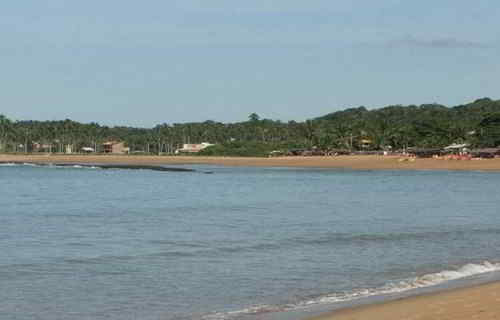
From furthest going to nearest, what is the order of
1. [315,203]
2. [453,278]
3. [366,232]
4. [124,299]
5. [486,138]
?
[486,138], [315,203], [366,232], [453,278], [124,299]

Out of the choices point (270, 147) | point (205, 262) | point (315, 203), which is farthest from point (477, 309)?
point (270, 147)

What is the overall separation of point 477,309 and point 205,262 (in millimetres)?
8208

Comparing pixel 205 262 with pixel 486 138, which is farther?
pixel 486 138

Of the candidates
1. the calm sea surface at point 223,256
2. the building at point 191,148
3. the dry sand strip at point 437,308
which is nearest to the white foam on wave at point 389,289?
the calm sea surface at point 223,256

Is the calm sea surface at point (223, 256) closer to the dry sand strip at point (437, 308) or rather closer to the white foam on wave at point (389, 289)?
the white foam on wave at point (389, 289)

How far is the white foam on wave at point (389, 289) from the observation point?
43.5 feet

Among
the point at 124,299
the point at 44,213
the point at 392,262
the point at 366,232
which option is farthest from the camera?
the point at 44,213

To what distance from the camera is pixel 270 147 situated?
169000mm

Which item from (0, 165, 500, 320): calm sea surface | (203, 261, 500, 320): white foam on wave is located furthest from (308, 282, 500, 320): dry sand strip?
(0, 165, 500, 320): calm sea surface

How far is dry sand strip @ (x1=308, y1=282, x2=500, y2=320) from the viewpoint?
1176 cm

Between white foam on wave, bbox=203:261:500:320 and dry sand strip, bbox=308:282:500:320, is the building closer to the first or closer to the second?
white foam on wave, bbox=203:261:500:320

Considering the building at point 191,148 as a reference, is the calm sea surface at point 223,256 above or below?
below

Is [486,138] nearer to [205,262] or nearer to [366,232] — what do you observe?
[366,232]

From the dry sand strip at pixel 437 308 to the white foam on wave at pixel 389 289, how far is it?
1.05 m
